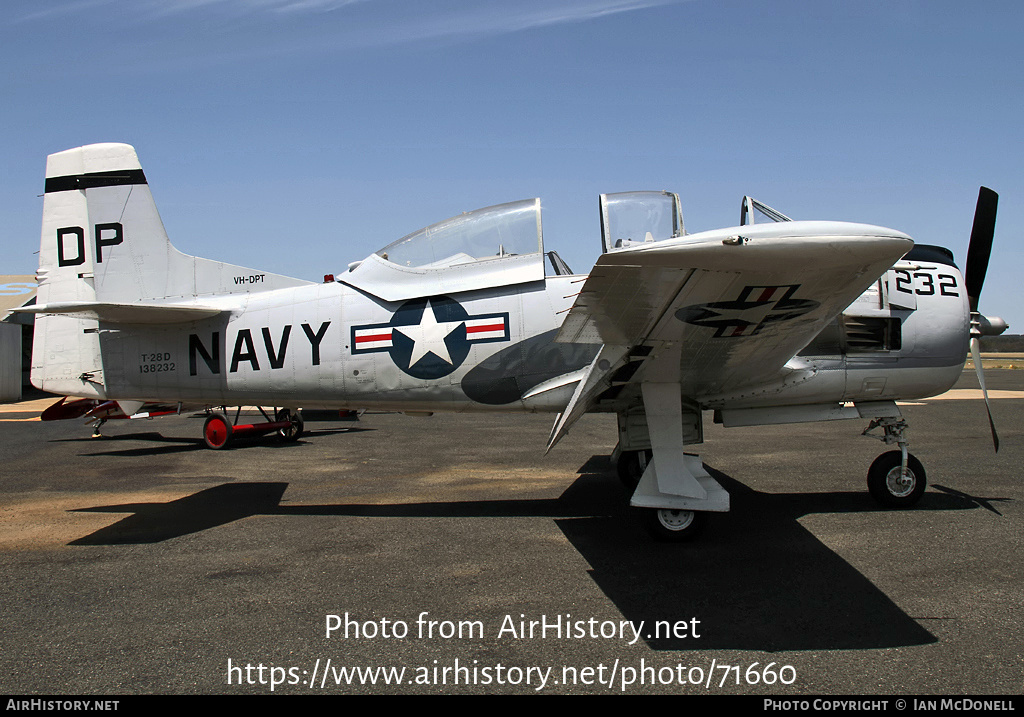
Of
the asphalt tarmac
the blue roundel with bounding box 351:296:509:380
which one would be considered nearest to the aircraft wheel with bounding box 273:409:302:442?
the asphalt tarmac

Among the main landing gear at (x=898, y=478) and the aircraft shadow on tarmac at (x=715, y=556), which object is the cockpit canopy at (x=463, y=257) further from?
the main landing gear at (x=898, y=478)

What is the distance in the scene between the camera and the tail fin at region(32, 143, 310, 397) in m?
7.49

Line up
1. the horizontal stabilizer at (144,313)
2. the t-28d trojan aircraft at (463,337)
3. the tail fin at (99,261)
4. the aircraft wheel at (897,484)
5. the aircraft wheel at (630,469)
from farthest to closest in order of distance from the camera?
the aircraft wheel at (630,469)
the tail fin at (99,261)
the aircraft wheel at (897,484)
the horizontal stabilizer at (144,313)
the t-28d trojan aircraft at (463,337)

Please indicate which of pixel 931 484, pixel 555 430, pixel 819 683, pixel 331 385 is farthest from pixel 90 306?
pixel 931 484

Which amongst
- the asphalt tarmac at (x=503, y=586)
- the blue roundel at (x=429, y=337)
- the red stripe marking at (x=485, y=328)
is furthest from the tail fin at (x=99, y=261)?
the red stripe marking at (x=485, y=328)

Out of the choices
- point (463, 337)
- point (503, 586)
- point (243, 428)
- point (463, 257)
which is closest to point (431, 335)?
point (463, 337)

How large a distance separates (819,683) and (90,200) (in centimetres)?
821

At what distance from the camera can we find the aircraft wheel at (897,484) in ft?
22.4

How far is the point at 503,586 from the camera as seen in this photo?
4863 millimetres

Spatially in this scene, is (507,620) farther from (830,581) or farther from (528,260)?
(528,260)

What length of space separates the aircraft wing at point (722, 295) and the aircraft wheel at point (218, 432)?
28.6 feet

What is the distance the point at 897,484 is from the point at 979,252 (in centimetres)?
246

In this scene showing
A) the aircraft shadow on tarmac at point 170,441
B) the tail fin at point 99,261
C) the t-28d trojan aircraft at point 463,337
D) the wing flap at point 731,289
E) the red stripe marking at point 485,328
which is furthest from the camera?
the aircraft shadow on tarmac at point 170,441

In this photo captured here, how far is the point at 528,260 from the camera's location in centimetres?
669
